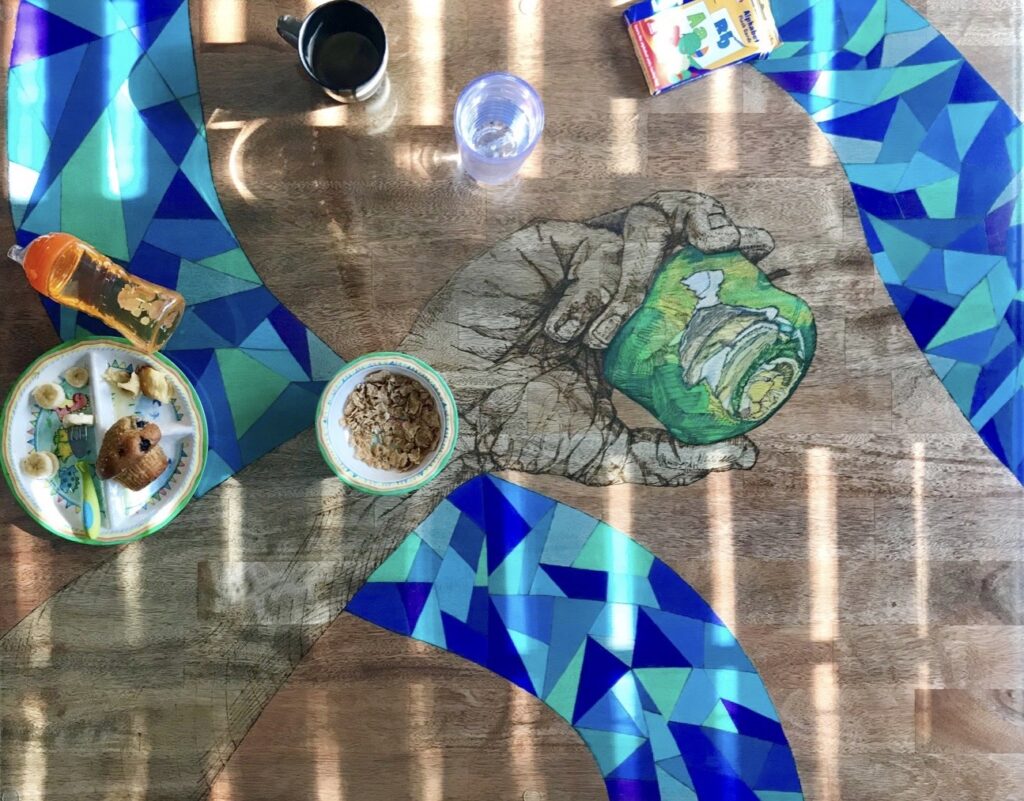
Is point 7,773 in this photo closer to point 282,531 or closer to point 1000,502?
point 282,531

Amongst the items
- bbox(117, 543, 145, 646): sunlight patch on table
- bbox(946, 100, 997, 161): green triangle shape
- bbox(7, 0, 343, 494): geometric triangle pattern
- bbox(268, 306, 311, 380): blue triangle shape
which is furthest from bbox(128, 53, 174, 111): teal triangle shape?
bbox(946, 100, 997, 161): green triangle shape

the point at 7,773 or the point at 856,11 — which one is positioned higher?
the point at 856,11

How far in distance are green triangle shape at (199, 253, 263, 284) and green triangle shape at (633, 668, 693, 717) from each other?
2.73 ft

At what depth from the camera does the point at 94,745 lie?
3.77 ft

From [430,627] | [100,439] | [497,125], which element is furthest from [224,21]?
[430,627]

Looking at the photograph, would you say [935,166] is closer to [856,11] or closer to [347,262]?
[856,11]

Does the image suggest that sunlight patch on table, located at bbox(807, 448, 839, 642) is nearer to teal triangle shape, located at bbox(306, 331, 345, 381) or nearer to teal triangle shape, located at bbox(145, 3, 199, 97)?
teal triangle shape, located at bbox(306, 331, 345, 381)

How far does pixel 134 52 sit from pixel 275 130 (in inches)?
9.6

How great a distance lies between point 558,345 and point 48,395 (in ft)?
2.43

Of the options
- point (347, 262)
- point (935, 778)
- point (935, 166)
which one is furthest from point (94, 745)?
point (935, 166)

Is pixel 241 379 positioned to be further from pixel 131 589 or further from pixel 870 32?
pixel 870 32

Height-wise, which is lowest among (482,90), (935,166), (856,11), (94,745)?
(94,745)

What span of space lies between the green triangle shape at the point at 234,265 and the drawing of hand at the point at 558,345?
0.85 feet

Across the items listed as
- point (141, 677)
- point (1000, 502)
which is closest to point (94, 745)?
point (141, 677)
